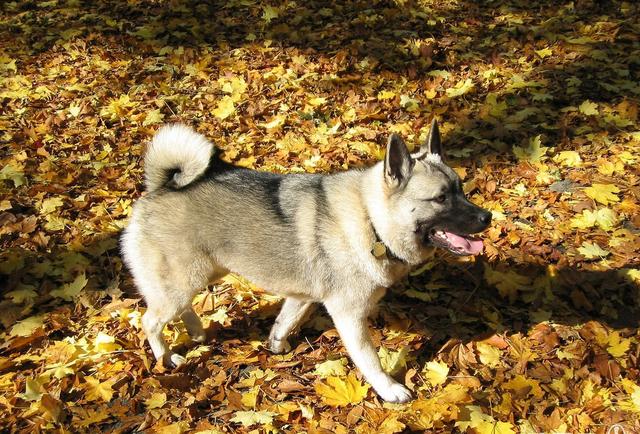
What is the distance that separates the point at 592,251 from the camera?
14.6 feet

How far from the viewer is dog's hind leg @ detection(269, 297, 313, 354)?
3.94m

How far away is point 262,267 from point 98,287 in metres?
1.80

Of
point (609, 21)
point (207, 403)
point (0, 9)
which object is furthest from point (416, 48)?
point (0, 9)

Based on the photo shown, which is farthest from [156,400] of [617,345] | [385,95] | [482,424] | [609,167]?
[385,95]

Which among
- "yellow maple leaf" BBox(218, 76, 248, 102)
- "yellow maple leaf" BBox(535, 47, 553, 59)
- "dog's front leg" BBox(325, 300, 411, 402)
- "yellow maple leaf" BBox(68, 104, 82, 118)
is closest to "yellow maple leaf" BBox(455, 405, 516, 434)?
"dog's front leg" BBox(325, 300, 411, 402)

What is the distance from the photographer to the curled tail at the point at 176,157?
355 cm

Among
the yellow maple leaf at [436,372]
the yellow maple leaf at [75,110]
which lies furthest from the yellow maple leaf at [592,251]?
the yellow maple leaf at [75,110]

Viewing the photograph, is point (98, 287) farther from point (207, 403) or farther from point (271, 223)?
point (271, 223)

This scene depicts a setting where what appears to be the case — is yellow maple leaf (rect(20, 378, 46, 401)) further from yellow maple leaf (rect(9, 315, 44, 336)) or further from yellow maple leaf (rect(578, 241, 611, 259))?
yellow maple leaf (rect(578, 241, 611, 259))

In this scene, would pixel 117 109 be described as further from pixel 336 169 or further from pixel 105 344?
pixel 105 344

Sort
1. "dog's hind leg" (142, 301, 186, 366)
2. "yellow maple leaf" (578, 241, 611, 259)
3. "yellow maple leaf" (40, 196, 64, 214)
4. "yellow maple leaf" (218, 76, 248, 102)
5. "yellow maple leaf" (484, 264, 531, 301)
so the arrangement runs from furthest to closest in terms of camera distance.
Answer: "yellow maple leaf" (218, 76, 248, 102) → "yellow maple leaf" (40, 196, 64, 214) → "yellow maple leaf" (578, 241, 611, 259) → "yellow maple leaf" (484, 264, 531, 301) → "dog's hind leg" (142, 301, 186, 366)

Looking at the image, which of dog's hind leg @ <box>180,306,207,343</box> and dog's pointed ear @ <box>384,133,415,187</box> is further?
dog's hind leg @ <box>180,306,207,343</box>

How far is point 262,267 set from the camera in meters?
3.62

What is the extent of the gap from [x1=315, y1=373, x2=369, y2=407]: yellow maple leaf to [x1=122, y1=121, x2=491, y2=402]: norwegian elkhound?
0.12 m
